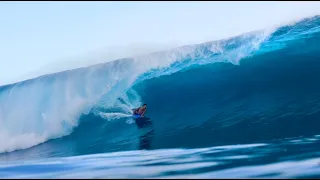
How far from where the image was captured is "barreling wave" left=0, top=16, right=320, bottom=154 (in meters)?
7.98

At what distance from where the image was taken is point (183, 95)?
10586mm

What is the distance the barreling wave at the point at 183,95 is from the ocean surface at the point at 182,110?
3cm

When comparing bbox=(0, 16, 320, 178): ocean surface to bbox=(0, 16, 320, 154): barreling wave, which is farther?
bbox=(0, 16, 320, 154): barreling wave

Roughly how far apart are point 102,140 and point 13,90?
5.48 m

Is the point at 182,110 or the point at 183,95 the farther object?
the point at 183,95

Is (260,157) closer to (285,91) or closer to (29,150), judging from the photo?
(285,91)

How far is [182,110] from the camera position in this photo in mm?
9656

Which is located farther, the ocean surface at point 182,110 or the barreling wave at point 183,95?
the barreling wave at point 183,95

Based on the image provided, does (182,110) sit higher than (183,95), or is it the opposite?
(183,95)

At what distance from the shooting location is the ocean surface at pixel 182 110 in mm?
5375

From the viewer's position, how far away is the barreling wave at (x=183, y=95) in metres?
7.98

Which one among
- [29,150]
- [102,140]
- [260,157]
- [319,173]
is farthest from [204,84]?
[319,173]

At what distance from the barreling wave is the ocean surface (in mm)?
32

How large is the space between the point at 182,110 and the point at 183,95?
39.9 inches
